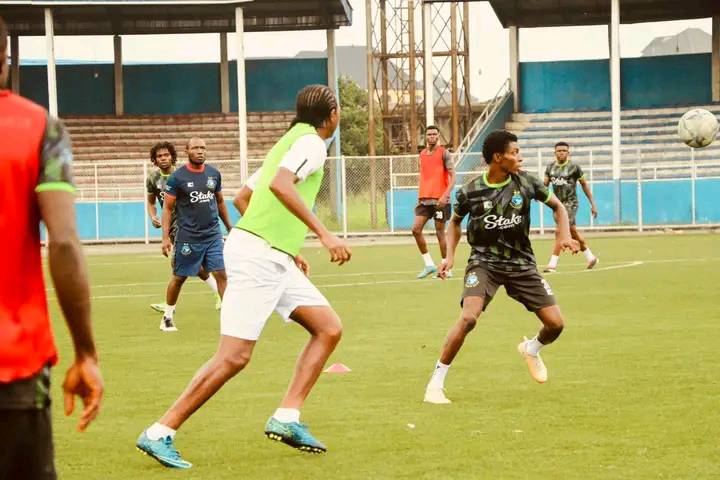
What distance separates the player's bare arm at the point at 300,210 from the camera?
664 cm

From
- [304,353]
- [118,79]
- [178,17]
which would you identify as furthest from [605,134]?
[304,353]

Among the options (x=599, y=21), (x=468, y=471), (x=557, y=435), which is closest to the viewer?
(x=468, y=471)

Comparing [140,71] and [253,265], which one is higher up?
[140,71]

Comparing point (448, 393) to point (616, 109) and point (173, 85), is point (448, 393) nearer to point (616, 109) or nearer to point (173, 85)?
point (616, 109)

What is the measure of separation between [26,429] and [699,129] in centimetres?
2373

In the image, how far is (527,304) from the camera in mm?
9016

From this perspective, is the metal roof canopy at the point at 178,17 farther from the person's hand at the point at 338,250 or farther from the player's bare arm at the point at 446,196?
the person's hand at the point at 338,250

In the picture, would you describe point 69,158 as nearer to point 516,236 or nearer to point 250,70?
point 516,236

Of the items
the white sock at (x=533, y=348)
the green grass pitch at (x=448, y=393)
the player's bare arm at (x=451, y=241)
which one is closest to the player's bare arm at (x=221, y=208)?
the green grass pitch at (x=448, y=393)

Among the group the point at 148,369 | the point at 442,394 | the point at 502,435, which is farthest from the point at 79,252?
the point at 148,369

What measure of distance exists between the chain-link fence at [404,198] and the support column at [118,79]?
8.75 metres

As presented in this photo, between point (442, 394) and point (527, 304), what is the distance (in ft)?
2.82

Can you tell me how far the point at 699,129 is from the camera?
25.9 m

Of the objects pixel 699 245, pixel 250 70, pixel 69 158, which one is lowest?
pixel 699 245
